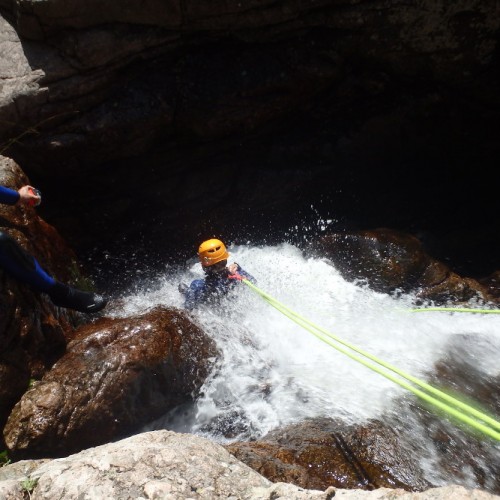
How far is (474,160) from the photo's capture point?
23.7ft

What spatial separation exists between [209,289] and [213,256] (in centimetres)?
42

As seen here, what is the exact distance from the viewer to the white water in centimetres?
373

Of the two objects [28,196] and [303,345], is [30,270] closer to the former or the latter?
[28,196]

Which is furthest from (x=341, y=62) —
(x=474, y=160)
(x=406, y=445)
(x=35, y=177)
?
(x=406, y=445)

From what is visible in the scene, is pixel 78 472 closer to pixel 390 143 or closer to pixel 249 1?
pixel 249 1

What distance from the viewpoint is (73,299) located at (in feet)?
13.3

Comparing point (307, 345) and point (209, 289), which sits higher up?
point (209, 289)

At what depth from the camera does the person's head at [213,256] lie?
5.12m

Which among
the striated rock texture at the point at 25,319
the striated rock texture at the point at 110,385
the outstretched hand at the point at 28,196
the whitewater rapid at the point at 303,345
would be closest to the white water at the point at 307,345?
the whitewater rapid at the point at 303,345

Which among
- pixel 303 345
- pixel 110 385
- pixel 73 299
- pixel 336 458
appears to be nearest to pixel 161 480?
pixel 336 458

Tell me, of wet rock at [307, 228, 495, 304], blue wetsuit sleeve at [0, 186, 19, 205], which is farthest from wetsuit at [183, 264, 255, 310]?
blue wetsuit sleeve at [0, 186, 19, 205]

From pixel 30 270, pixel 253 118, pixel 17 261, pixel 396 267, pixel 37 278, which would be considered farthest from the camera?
pixel 253 118

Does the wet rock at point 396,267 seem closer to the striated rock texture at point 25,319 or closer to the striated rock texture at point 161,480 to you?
the striated rock texture at point 25,319

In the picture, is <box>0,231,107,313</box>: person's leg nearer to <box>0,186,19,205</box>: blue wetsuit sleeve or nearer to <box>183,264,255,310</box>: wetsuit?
<box>0,186,19,205</box>: blue wetsuit sleeve
